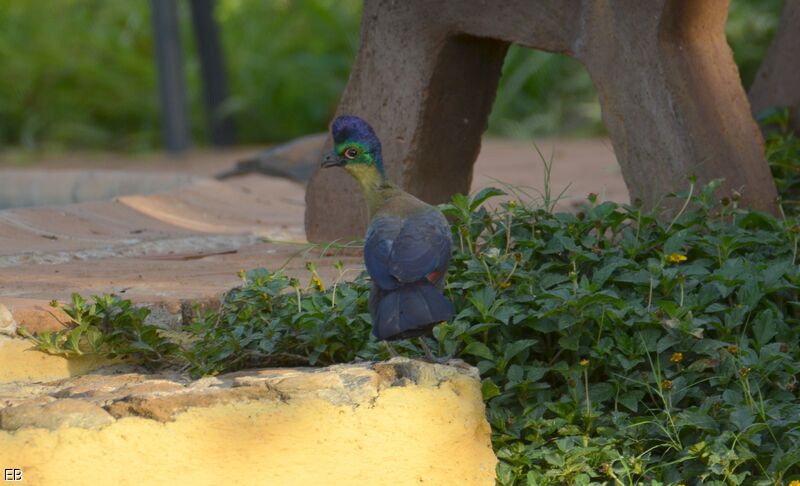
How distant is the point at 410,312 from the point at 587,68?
1613 millimetres

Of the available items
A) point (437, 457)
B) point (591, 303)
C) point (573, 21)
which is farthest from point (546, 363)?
point (573, 21)

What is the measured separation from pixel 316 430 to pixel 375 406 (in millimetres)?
138

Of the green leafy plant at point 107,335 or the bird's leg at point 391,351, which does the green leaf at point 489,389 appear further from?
the green leafy plant at point 107,335

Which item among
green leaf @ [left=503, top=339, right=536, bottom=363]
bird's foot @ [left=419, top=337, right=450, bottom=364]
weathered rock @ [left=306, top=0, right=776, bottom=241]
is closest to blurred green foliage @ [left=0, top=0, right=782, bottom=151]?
weathered rock @ [left=306, top=0, right=776, bottom=241]

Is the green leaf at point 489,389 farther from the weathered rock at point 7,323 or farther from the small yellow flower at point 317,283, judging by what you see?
the weathered rock at point 7,323

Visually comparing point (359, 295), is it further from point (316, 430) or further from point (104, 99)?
point (104, 99)

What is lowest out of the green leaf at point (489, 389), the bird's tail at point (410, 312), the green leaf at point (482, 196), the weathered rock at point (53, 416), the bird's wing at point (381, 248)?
the weathered rock at point (53, 416)

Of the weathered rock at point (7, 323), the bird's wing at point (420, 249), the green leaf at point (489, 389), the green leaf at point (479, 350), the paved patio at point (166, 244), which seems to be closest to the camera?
the bird's wing at point (420, 249)

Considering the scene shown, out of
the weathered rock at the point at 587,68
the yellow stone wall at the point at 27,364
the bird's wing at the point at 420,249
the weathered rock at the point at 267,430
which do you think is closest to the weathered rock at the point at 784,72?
the weathered rock at the point at 587,68

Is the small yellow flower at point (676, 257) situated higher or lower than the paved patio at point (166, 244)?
higher

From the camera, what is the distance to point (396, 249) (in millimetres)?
3004

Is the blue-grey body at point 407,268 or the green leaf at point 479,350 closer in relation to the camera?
the blue-grey body at point 407,268

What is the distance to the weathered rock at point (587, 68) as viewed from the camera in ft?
13.4

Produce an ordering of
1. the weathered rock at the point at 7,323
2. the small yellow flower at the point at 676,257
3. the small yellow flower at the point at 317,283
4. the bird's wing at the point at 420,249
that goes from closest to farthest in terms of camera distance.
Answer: the bird's wing at the point at 420,249, the weathered rock at the point at 7,323, the small yellow flower at the point at 676,257, the small yellow flower at the point at 317,283
